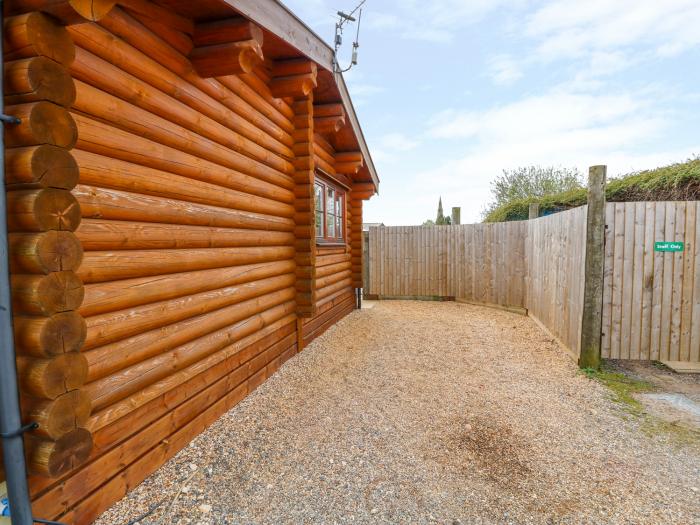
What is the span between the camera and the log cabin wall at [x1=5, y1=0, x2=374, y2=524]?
1461 mm

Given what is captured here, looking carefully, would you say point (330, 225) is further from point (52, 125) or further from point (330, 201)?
point (52, 125)

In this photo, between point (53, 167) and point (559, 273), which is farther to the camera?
point (559, 273)

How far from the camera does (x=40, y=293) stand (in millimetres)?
1442

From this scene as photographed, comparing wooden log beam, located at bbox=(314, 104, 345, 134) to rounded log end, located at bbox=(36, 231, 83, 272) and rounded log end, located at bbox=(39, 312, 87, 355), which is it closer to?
rounded log end, located at bbox=(36, 231, 83, 272)

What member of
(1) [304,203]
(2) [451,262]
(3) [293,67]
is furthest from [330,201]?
(2) [451,262]

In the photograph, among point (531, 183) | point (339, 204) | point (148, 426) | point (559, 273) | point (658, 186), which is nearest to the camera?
point (148, 426)

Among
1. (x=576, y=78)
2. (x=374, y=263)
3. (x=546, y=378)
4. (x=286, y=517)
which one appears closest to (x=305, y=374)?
(x=286, y=517)

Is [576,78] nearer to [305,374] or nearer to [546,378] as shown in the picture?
[546,378]

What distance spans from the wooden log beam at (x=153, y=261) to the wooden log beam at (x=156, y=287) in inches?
1.6

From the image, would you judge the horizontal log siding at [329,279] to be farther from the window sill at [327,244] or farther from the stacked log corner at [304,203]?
the stacked log corner at [304,203]

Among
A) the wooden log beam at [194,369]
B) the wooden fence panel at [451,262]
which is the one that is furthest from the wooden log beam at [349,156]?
the wooden log beam at [194,369]

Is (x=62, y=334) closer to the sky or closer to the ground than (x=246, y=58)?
closer to the ground

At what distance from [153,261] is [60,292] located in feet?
2.65

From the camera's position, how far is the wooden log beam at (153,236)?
6.19 feet
